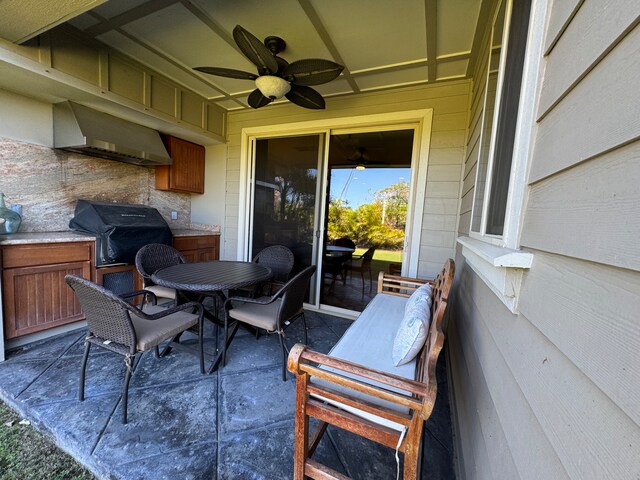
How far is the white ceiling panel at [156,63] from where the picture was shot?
7.79ft

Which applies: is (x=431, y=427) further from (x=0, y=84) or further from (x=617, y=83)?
(x=0, y=84)

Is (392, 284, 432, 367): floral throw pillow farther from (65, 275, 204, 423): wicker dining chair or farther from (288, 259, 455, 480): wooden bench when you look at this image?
(65, 275, 204, 423): wicker dining chair

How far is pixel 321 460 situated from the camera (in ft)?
4.51

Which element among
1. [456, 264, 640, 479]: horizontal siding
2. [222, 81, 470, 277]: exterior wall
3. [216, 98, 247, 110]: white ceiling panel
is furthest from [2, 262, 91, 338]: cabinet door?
[456, 264, 640, 479]: horizontal siding

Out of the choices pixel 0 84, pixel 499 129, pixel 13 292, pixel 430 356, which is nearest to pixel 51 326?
pixel 13 292

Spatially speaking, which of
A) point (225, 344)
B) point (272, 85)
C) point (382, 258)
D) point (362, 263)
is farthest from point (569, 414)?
point (362, 263)

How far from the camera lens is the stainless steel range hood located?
2.60m

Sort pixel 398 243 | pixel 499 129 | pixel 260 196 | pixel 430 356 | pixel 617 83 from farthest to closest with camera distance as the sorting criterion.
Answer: pixel 260 196
pixel 398 243
pixel 499 129
pixel 430 356
pixel 617 83

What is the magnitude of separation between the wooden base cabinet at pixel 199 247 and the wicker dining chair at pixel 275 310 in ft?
5.51

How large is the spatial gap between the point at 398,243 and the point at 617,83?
9.12 feet

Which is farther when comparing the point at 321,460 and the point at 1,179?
the point at 1,179

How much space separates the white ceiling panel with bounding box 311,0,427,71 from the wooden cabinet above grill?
100 inches

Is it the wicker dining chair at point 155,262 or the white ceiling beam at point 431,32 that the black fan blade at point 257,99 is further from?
the wicker dining chair at point 155,262

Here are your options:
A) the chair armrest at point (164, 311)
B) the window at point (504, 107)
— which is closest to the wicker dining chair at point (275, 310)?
the chair armrest at point (164, 311)
